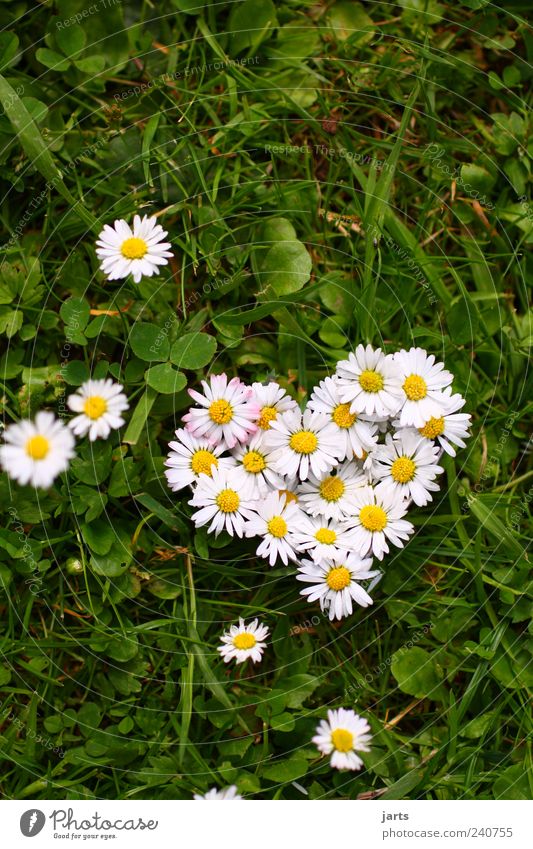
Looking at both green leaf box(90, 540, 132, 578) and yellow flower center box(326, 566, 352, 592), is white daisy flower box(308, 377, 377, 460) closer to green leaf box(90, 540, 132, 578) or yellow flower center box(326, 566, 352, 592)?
yellow flower center box(326, 566, 352, 592)

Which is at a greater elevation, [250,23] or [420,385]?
[250,23]

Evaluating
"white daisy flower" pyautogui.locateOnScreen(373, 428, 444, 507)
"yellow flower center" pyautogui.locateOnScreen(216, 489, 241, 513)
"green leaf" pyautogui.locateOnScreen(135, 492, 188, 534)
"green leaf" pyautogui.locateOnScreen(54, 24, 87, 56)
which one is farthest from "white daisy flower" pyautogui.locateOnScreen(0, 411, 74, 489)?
"green leaf" pyautogui.locateOnScreen(54, 24, 87, 56)

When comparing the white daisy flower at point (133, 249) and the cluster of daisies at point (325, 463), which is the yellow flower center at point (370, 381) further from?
the white daisy flower at point (133, 249)

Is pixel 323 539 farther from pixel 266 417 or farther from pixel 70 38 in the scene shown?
pixel 70 38

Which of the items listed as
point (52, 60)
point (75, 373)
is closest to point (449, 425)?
point (75, 373)
